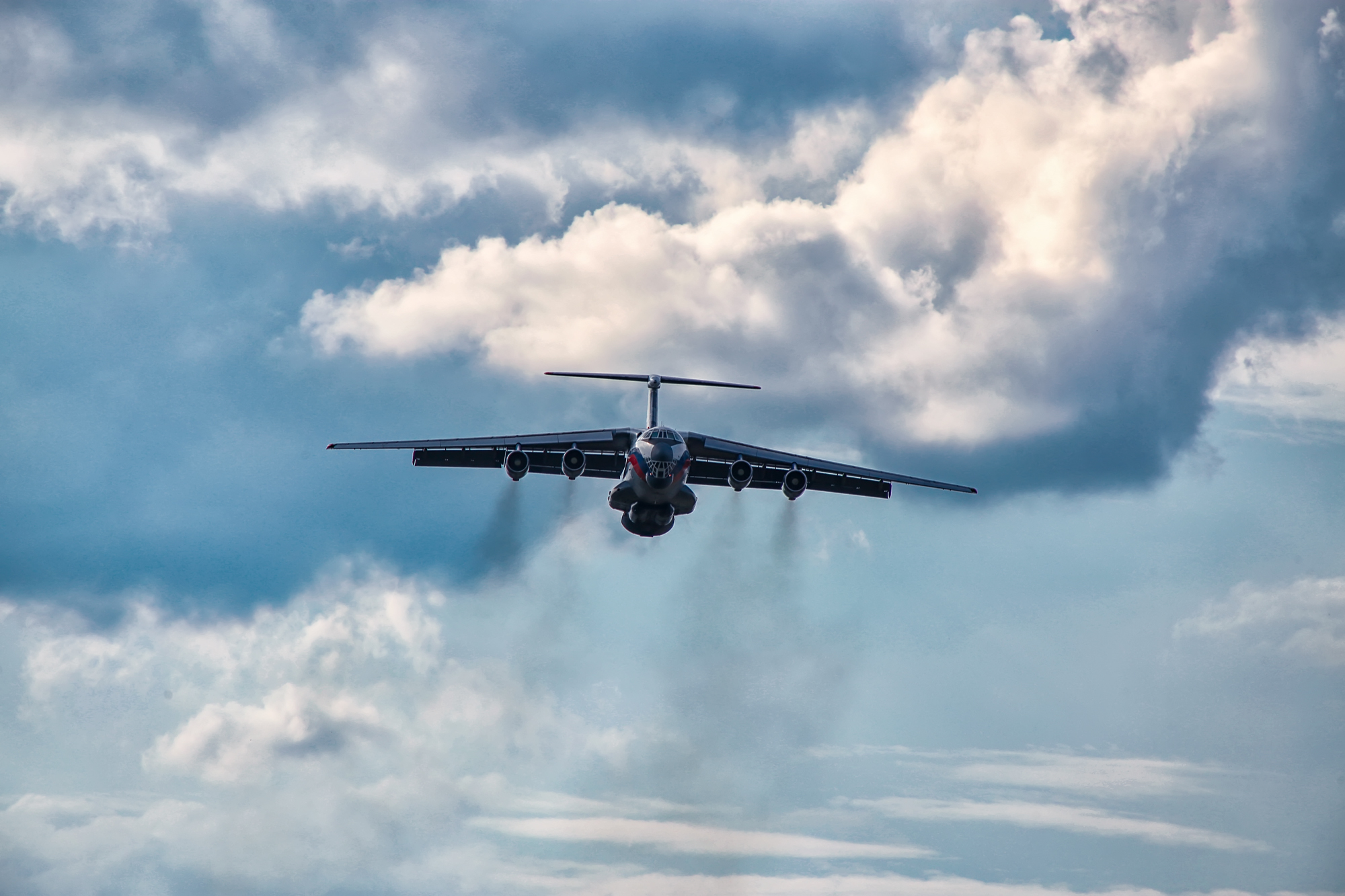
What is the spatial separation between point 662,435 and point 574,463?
6671mm

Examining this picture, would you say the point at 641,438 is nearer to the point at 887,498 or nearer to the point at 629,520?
the point at 629,520

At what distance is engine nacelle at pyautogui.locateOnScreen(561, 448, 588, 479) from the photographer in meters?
55.4

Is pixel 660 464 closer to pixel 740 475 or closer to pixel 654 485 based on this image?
pixel 654 485

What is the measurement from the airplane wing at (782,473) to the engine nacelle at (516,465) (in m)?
7.06

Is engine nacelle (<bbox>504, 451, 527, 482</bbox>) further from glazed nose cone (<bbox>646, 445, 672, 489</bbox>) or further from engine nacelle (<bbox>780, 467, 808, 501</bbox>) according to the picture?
engine nacelle (<bbox>780, 467, 808, 501</bbox>)

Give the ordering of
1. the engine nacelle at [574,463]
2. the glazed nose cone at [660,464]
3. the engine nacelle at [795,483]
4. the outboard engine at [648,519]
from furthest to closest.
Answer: the engine nacelle at [795,483] < the engine nacelle at [574,463] < the outboard engine at [648,519] < the glazed nose cone at [660,464]

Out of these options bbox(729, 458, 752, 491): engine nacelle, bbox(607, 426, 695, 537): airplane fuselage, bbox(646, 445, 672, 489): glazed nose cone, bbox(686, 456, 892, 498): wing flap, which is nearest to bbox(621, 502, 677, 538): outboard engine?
bbox(607, 426, 695, 537): airplane fuselage

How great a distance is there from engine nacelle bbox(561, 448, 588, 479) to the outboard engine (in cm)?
328

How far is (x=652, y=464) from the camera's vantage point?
49656mm

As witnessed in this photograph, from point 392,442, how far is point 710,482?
1434 cm

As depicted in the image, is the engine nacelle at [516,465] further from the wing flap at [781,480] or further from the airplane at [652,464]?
the wing flap at [781,480]

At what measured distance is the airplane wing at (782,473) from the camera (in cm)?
5619

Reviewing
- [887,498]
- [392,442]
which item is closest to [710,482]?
[887,498]

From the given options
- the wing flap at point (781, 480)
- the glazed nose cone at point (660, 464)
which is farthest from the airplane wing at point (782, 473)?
the glazed nose cone at point (660, 464)
